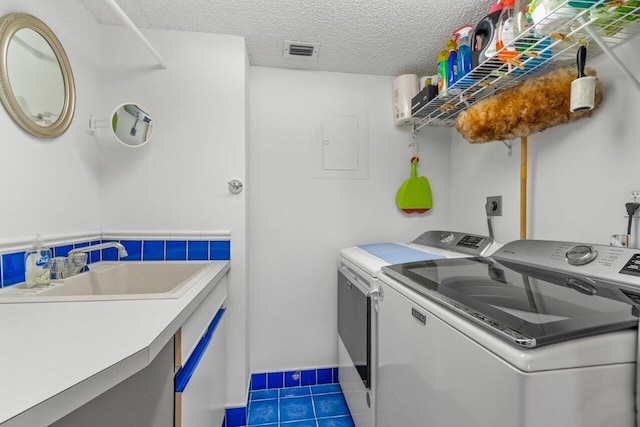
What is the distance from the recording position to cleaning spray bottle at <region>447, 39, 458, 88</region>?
60.7 inches

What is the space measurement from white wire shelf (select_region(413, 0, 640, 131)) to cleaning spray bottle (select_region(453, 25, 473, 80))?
0.05 meters

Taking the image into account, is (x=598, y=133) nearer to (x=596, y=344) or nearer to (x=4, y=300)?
(x=596, y=344)

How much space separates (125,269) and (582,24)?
7.16 ft

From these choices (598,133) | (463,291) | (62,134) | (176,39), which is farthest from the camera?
(176,39)

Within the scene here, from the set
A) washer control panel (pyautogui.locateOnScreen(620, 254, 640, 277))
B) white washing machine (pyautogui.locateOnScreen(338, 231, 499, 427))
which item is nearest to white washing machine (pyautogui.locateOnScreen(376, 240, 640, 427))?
washer control panel (pyautogui.locateOnScreen(620, 254, 640, 277))

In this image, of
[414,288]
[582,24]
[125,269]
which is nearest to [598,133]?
[582,24]

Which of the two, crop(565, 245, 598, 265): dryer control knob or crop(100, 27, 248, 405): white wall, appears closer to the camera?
crop(565, 245, 598, 265): dryer control knob

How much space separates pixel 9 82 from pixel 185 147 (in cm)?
73

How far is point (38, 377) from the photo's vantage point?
0.53 m

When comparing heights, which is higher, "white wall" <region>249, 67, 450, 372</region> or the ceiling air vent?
the ceiling air vent

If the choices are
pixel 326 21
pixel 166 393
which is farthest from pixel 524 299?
pixel 326 21

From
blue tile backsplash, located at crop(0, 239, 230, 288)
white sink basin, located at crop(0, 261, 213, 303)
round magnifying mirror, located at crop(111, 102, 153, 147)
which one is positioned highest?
round magnifying mirror, located at crop(111, 102, 153, 147)

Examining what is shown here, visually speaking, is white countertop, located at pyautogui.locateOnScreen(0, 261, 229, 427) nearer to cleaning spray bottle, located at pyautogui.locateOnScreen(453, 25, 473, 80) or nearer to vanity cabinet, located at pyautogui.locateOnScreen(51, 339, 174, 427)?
vanity cabinet, located at pyautogui.locateOnScreen(51, 339, 174, 427)

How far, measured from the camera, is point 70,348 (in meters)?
0.64
